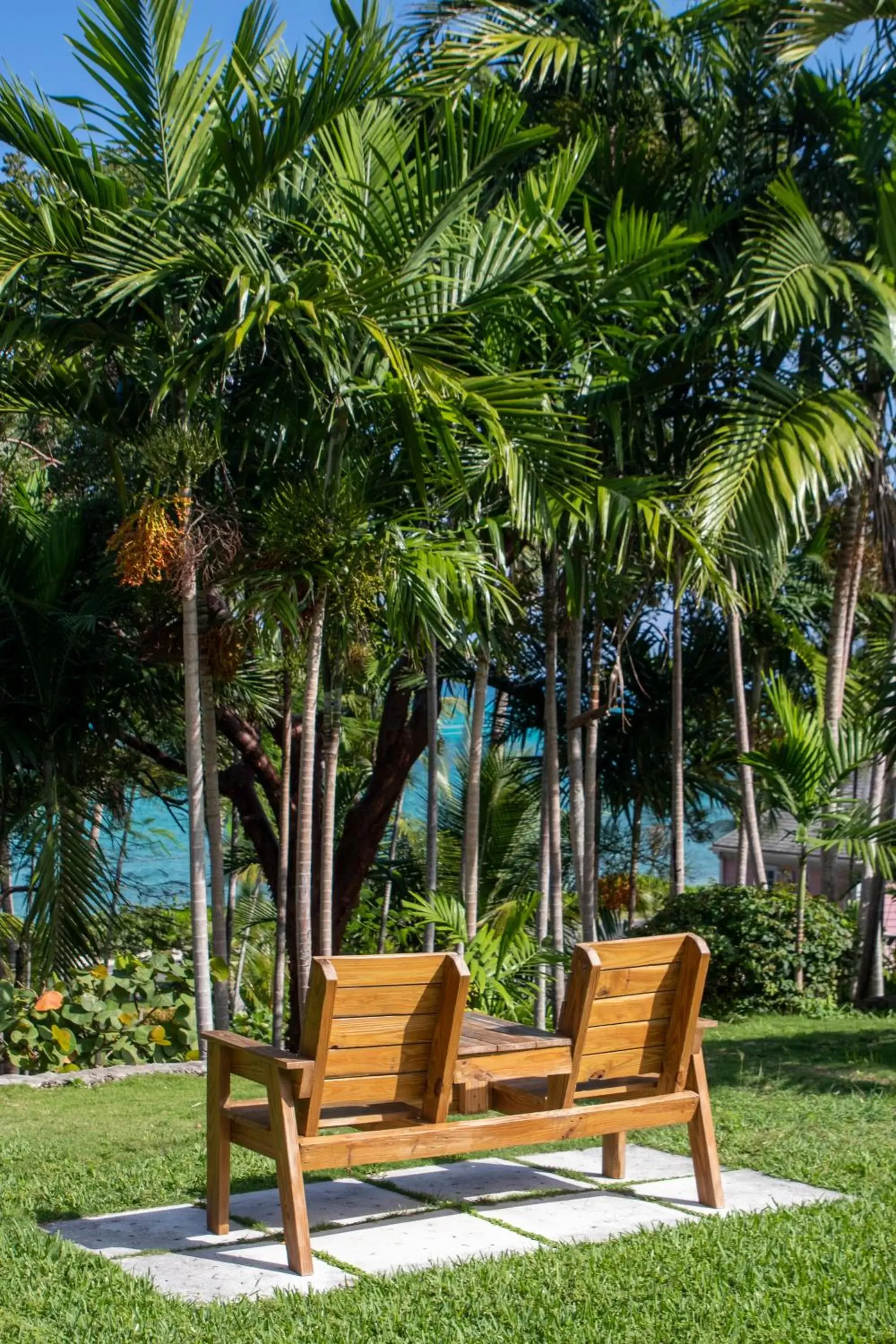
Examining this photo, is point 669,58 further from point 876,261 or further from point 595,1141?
point 595,1141

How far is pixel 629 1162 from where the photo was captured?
208 inches

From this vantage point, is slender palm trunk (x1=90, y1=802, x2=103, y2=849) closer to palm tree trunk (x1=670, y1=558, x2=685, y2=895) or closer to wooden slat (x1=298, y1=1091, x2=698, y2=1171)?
palm tree trunk (x1=670, y1=558, x2=685, y2=895)

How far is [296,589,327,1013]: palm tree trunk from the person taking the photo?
7.02 m

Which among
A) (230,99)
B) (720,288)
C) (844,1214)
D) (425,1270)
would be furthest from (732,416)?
(425,1270)

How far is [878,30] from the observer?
10.1 metres

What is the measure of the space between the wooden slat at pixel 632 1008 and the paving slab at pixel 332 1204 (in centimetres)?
85

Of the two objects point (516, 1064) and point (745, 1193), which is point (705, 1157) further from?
point (516, 1064)

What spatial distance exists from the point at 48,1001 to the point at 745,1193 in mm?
4627

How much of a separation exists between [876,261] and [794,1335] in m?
7.69

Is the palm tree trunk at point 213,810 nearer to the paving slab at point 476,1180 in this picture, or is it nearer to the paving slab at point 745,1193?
the paving slab at point 476,1180

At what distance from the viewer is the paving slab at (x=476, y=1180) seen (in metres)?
4.76

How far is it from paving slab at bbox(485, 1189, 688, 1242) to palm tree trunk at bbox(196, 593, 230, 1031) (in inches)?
127

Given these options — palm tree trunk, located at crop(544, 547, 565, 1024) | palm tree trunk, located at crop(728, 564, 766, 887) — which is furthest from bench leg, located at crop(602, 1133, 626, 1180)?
palm tree trunk, located at crop(728, 564, 766, 887)

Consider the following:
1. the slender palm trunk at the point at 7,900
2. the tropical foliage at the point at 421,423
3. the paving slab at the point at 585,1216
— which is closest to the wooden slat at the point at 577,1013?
the paving slab at the point at 585,1216
